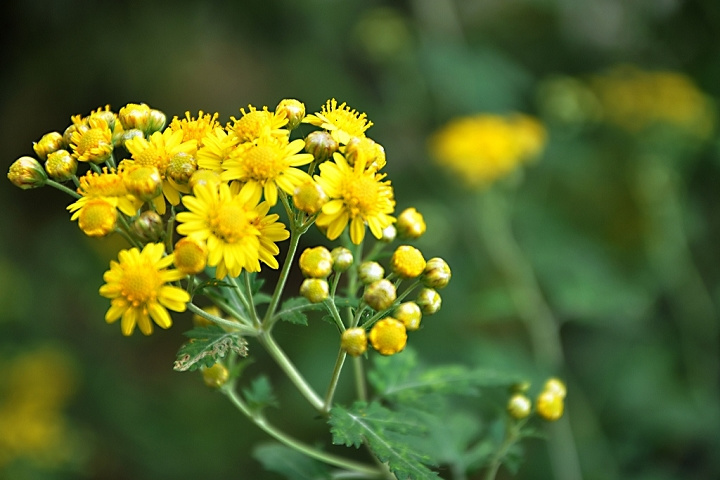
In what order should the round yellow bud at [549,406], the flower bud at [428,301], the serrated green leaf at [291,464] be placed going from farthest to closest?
the round yellow bud at [549,406] → the serrated green leaf at [291,464] → the flower bud at [428,301]

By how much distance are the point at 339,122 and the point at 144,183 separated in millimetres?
542

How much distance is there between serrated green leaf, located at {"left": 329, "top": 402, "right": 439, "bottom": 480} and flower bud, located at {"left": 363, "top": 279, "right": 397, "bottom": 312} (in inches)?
11.3

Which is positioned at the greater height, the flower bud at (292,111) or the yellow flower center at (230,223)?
the flower bud at (292,111)

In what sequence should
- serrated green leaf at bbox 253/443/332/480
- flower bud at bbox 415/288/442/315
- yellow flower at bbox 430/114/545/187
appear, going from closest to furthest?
flower bud at bbox 415/288/442/315 < serrated green leaf at bbox 253/443/332/480 < yellow flower at bbox 430/114/545/187

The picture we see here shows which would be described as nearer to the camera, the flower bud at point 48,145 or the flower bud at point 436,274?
the flower bud at point 436,274

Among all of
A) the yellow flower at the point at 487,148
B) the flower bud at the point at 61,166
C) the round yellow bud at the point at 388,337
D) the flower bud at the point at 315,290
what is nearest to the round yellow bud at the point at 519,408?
the round yellow bud at the point at 388,337

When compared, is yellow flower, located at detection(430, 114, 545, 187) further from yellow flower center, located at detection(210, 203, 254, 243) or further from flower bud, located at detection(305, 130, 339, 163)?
yellow flower center, located at detection(210, 203, 254, 243)

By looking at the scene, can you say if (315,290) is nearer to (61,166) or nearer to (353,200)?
(353,200)

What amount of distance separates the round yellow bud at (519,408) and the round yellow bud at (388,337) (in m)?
0.74

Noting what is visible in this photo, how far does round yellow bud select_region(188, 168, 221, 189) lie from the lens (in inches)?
66.6

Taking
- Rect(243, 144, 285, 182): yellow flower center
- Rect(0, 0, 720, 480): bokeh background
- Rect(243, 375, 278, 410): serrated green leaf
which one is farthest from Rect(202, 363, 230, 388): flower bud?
Rect(0, 0, 720, 480): bokeh background

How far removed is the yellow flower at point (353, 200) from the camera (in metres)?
1.70

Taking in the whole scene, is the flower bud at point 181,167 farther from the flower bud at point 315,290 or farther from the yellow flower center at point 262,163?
the flower bud at point 315,290

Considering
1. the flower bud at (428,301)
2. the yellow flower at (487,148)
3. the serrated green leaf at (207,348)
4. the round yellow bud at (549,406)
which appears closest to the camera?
the serrated green leaf at (207,348)
